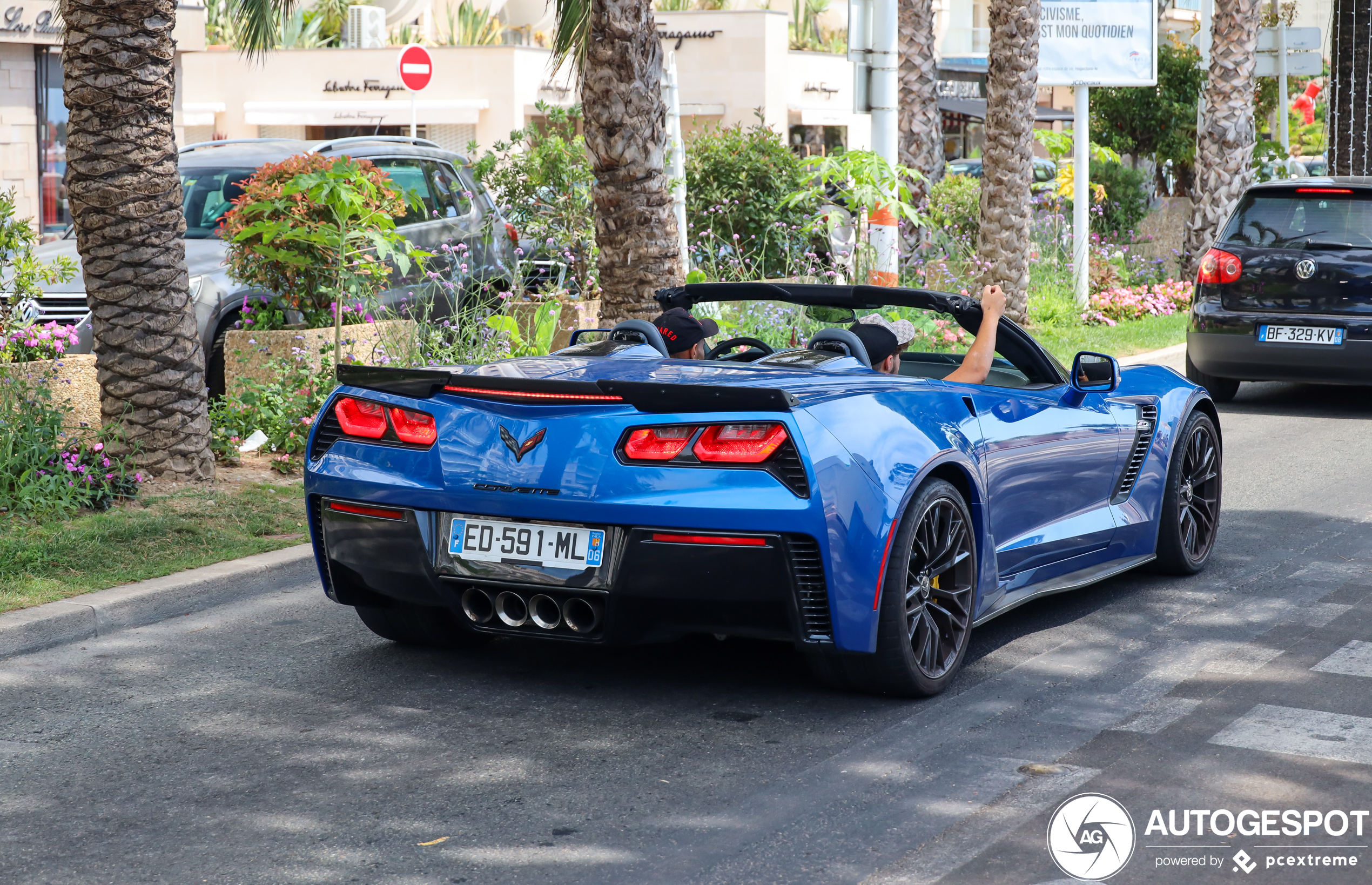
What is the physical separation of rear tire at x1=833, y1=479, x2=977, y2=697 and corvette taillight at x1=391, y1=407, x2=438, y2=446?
4.74ft

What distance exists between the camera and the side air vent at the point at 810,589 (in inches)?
181

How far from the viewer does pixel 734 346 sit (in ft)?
20.7

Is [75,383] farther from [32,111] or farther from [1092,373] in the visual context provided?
[32,111]

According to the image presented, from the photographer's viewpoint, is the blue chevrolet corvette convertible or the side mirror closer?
the blue chevrolet corvette convertible

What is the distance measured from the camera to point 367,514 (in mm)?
5000

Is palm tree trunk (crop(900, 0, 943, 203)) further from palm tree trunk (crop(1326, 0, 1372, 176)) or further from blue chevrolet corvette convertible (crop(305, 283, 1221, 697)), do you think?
blue chevrolet corvette convertible (crop(305, 283, 1221, 697))

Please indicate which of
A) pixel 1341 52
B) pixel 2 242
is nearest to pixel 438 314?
pixel 2 242

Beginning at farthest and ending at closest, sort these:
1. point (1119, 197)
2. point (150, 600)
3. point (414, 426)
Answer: point (1119, 197) < point (150, 600) < point (414, 426)

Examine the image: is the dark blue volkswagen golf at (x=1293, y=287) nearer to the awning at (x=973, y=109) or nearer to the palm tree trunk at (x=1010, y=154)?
the palm tree trunk at (x=1010, y=154)

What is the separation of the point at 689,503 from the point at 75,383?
239 inches

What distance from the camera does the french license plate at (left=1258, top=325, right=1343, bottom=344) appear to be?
1156cm

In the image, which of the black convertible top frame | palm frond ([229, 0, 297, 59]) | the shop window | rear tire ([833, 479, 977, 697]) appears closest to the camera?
rear tire ([833, 479, 977, 697])

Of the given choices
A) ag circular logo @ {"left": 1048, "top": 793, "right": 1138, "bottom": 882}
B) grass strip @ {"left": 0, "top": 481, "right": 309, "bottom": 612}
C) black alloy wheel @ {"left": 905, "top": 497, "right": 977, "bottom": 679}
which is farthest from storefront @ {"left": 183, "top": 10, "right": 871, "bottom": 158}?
ag circular logo @ {"left": 1048, "top": 793, "right": 1138, "bottom": 882}

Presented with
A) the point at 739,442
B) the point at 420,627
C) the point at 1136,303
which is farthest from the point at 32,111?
the point at 739,442
